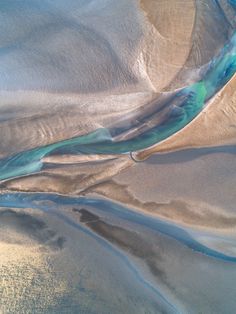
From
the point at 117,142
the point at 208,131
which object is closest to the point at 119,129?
the point at 117,142

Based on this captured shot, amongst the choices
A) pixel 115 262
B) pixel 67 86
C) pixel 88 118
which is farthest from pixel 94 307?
pixel 67 86

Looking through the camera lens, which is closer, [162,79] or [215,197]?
[215,197]

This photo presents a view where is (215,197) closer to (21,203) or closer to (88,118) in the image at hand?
(88,118)

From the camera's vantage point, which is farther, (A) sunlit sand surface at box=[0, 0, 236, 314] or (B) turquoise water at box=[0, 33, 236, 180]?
(B) turquoise water at box=[0, 33, 236, 180]

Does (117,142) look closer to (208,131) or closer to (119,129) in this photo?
(119,129)

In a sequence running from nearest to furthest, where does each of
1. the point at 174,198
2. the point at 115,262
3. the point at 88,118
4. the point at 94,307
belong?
the point at 94,307 < the point at 115,262 < the point at 174,198 < the point at 88,118

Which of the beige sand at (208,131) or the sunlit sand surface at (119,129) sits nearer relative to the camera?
the sunlit sand surface at (119,129)
